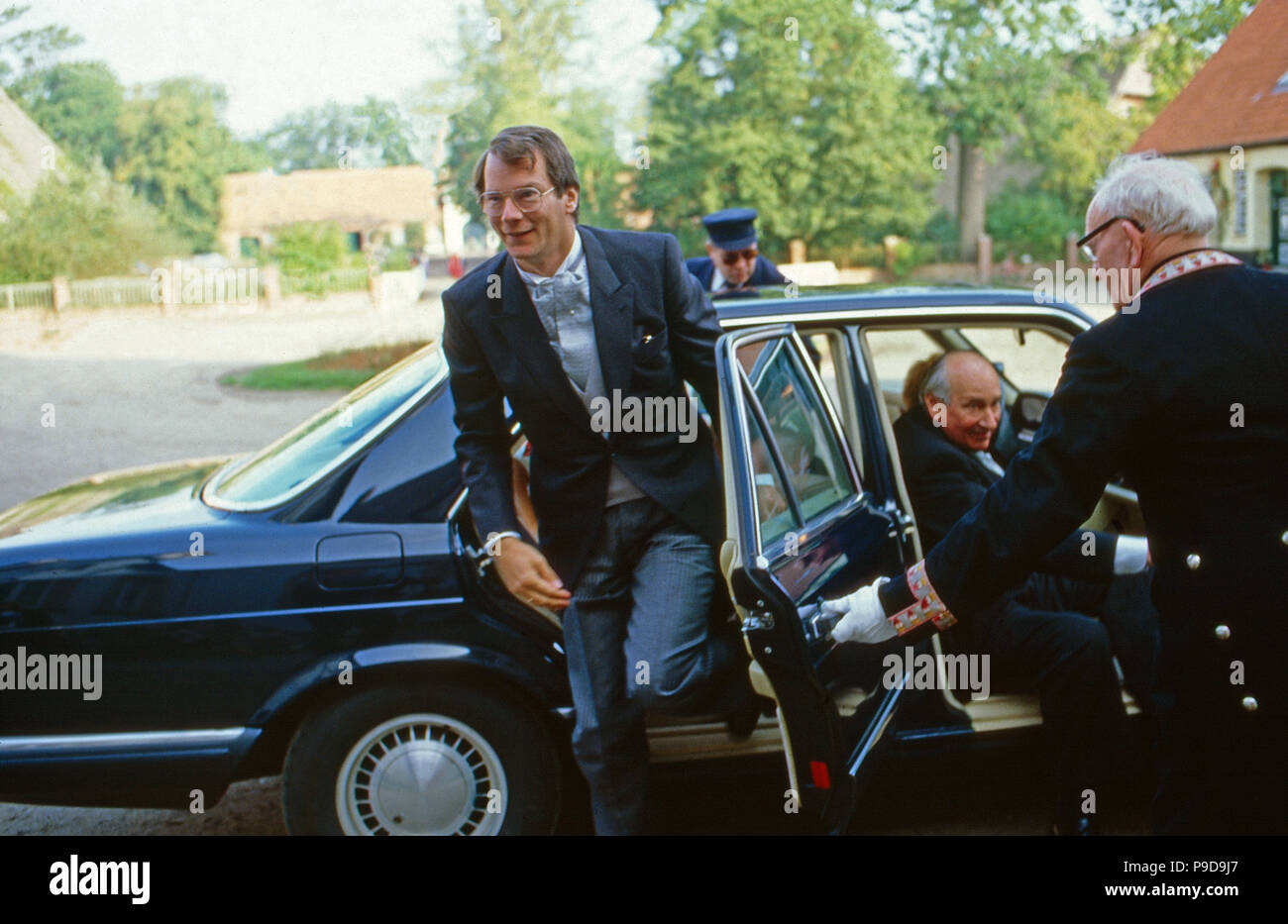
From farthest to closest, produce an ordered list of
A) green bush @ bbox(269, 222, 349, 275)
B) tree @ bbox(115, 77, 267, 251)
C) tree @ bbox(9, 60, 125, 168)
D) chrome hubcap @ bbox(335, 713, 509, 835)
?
tree @ bbox(115, 77, 267, 251) < green bush @ bbox(269, 222, 349, 275) < tree @ bbox(9, 60, 125, 168) < chrome hubcap @ bbox(335, 713, 509, 835)

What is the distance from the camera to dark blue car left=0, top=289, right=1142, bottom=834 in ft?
10.6

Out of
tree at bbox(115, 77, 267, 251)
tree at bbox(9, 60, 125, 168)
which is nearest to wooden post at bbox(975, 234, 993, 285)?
tree at bbox(9, 60, 125, 168)

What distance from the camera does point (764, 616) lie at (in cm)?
263

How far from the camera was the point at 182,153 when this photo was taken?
55281 mm

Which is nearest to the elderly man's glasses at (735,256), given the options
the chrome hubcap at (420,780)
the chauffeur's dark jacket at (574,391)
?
the chauffeur's dark jacket at (574,391)

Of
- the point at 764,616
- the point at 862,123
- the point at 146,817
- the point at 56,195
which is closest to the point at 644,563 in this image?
the point at 764,616

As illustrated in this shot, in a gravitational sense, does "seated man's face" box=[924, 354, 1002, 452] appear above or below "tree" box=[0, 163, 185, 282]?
below

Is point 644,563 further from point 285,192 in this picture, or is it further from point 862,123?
point 285,192

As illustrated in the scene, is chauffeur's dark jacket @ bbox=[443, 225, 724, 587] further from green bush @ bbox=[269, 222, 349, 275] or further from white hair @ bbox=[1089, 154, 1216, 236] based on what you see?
green bush @ bbox=[269, 222, 349, 275]

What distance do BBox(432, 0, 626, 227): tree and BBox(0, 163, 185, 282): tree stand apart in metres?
10.3

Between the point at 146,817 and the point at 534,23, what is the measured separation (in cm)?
3899

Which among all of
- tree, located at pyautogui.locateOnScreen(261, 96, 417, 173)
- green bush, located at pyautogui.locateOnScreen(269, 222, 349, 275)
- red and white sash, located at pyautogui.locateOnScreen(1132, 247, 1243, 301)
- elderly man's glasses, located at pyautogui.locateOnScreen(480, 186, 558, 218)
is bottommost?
red and white sash, located at pyautogui.locateOnScreen(1132, 247, 1243, 301)

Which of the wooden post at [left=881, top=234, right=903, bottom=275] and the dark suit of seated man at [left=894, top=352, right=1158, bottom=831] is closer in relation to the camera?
the dark suit of seated man at [left=894, top=352, right=1158, bottom=831]
